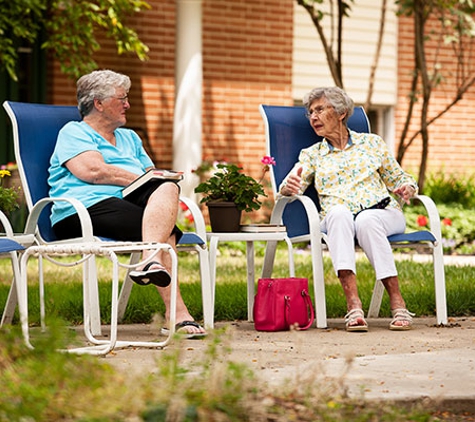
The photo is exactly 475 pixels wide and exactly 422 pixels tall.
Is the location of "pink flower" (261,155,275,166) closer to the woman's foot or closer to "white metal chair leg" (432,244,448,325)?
"white metal chair leg" (432,244,448,325)

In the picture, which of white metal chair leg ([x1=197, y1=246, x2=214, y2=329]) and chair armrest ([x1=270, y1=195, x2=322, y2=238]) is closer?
white metal chair leg ([x1=197, y1=246, x2=214, y2=329])

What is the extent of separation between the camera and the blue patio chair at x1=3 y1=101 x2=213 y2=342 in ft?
16.2

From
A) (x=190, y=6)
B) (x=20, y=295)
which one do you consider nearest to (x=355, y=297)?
(x=20, y=295)

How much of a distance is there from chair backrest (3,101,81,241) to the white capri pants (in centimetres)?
134

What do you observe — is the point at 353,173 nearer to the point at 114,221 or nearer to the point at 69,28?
the point at 114,221

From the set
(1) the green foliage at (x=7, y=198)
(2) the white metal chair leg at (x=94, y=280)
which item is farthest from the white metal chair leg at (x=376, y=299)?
(1) the green foliage at (x=7, y=198)

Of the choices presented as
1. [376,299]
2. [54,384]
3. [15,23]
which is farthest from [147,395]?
[15,23]

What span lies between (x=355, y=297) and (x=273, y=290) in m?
0.40

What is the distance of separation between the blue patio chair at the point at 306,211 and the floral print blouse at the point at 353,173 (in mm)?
130

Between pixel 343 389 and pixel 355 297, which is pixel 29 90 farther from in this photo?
pixel 343 389

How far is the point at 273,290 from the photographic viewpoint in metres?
5.08

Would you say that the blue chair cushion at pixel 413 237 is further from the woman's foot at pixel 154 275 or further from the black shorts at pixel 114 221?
the woman's foot at pixel 154 275

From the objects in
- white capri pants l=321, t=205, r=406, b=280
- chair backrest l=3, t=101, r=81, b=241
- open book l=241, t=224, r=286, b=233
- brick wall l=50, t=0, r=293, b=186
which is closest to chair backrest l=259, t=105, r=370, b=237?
open book l=241, t=224, r=286, b=233

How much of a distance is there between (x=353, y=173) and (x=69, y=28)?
5018 mm
